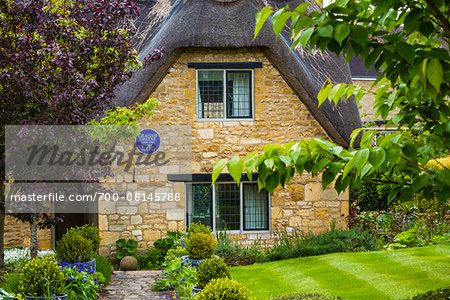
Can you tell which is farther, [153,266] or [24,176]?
[153,266]

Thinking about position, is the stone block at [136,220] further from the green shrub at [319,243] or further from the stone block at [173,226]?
the green shrub at [319,243]

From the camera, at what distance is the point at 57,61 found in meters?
7.44

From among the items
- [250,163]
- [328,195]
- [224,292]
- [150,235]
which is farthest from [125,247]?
[250,163]

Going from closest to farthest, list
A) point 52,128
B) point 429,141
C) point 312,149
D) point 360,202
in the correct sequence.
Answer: point 312,149, point 429,141, point 52,128, point 360,202

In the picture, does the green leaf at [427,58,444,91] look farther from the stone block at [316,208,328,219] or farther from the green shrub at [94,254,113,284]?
the stone block at [316,208,328,219]

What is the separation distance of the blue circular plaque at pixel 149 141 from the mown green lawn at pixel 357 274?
371 cm

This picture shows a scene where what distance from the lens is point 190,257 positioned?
9461 millimetres

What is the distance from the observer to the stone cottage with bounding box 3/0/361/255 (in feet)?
40.7

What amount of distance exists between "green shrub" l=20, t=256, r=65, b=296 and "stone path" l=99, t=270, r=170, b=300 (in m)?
1.52

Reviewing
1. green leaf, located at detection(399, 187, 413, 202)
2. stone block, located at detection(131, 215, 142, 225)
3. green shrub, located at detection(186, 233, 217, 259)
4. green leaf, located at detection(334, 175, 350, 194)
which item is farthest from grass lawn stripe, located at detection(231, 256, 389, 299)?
green leaf, located at detection(334, 175, 350, 194)

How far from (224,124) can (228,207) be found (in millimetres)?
2121

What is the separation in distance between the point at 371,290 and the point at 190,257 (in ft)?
10.9

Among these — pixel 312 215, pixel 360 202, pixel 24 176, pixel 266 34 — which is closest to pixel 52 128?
pixel 24 176

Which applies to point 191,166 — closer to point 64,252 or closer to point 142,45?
point 142,45
